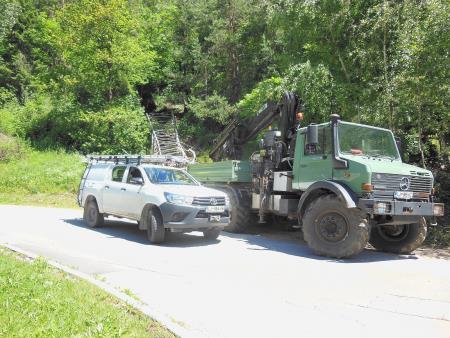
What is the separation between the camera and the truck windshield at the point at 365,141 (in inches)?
366

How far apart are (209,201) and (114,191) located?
310 cm

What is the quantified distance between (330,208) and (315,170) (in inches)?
41.8

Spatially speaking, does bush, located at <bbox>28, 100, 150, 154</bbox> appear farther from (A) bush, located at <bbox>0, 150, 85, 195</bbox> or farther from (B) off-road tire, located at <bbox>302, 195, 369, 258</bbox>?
(B) off-road tire, located at <bbox>302, 195, 369, 258</bbox>

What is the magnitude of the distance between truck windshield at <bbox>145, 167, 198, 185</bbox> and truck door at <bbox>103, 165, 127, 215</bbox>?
990 mm

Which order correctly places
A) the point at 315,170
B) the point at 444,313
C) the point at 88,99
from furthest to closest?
the point at 88,99
the point at 315,170
the point at 444,313

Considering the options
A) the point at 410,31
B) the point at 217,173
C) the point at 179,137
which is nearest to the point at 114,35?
the point at 179,137

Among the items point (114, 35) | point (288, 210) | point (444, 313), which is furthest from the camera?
point (114, 35)

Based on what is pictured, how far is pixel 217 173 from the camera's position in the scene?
1277 cm

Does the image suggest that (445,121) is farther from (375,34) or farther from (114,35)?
(114,35)

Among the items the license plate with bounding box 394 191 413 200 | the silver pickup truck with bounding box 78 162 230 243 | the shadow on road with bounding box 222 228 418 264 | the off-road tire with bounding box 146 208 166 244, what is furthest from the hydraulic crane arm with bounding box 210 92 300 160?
the off-road tire with bounding box 146 208 166 244

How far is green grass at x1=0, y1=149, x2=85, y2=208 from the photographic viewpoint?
2106 cm

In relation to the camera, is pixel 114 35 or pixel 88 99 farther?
pixel 88 99

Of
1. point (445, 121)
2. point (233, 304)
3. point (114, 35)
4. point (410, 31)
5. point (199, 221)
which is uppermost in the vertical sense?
point (114, 35)

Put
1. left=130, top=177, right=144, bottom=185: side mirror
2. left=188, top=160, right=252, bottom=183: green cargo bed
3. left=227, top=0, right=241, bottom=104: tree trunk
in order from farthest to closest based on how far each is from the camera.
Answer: left=227, top=0, right=241, bottom=104: tree trunk
left=188, top=160, right=252, bottom=183: green cargo bed
left=130, top=177, right=144, bottom=185: side mirror
